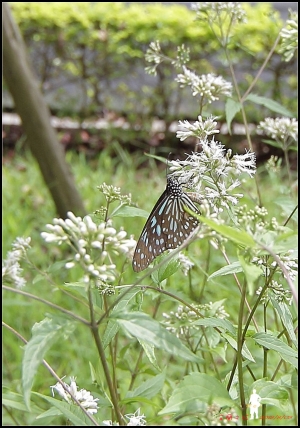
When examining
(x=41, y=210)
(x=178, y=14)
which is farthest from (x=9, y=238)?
(x=178, y=14)

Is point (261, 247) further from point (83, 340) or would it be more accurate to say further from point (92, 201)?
point (92, 201)

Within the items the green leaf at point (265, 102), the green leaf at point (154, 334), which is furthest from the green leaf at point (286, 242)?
the green leaf at point (265, 102)

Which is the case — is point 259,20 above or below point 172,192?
above

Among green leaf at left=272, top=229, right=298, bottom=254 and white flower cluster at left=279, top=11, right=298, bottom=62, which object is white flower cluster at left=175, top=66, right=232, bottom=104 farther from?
green leaf at left=272, top=229, right=298, bottom=254

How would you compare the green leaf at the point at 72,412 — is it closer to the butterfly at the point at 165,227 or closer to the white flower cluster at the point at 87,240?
the white flower cluster at the point at 87,240

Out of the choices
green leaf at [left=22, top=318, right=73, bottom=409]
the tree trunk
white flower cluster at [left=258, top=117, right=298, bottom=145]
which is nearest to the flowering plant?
green leaf at [left=22, top=318, right=73, bottom=409]

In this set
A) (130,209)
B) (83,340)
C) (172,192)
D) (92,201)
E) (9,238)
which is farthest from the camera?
(92,201)

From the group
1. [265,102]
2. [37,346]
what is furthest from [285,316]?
[265,102]
